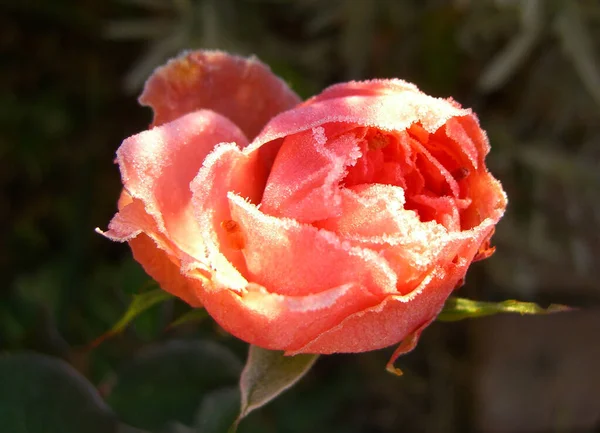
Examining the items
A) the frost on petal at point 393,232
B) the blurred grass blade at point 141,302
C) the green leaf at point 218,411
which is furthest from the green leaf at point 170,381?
the frost on petal at point 393,232

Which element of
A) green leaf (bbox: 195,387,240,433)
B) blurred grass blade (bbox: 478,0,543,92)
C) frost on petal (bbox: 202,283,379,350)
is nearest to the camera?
frost on petal (bbox: 202,283,379,350)

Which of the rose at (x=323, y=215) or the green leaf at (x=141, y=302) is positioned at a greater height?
the rose at (x=323, y=215)

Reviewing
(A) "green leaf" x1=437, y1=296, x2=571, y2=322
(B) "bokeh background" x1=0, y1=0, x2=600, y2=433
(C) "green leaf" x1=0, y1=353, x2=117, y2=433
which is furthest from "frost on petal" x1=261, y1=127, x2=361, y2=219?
(B) "bokeh background" x1=0, y1=0, x2=600, y2=433

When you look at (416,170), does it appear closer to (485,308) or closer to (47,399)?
(485,308)

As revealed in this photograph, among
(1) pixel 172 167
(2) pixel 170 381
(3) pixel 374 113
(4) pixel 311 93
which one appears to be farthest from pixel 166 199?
(4) pixel 311 93

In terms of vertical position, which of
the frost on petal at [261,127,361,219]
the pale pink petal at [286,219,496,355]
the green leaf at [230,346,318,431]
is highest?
the frost on petal at [261,127,361,219]

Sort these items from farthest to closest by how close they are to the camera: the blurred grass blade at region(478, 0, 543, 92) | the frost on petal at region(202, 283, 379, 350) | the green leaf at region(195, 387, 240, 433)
→ the blurred grass blade at region(478, 0, 543, 92) → the green leaf at region(195, 387, 240, 433) → the frost on petal at region(202, 283, 379, 350)

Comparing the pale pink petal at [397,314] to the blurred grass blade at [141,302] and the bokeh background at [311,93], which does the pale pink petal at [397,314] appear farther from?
the bokeh background at [311,93]

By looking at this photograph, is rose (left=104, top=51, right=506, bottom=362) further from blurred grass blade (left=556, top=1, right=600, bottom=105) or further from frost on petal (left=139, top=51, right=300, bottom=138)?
blurred grass blade (left=556, top=1, right=600, bottom=105)
